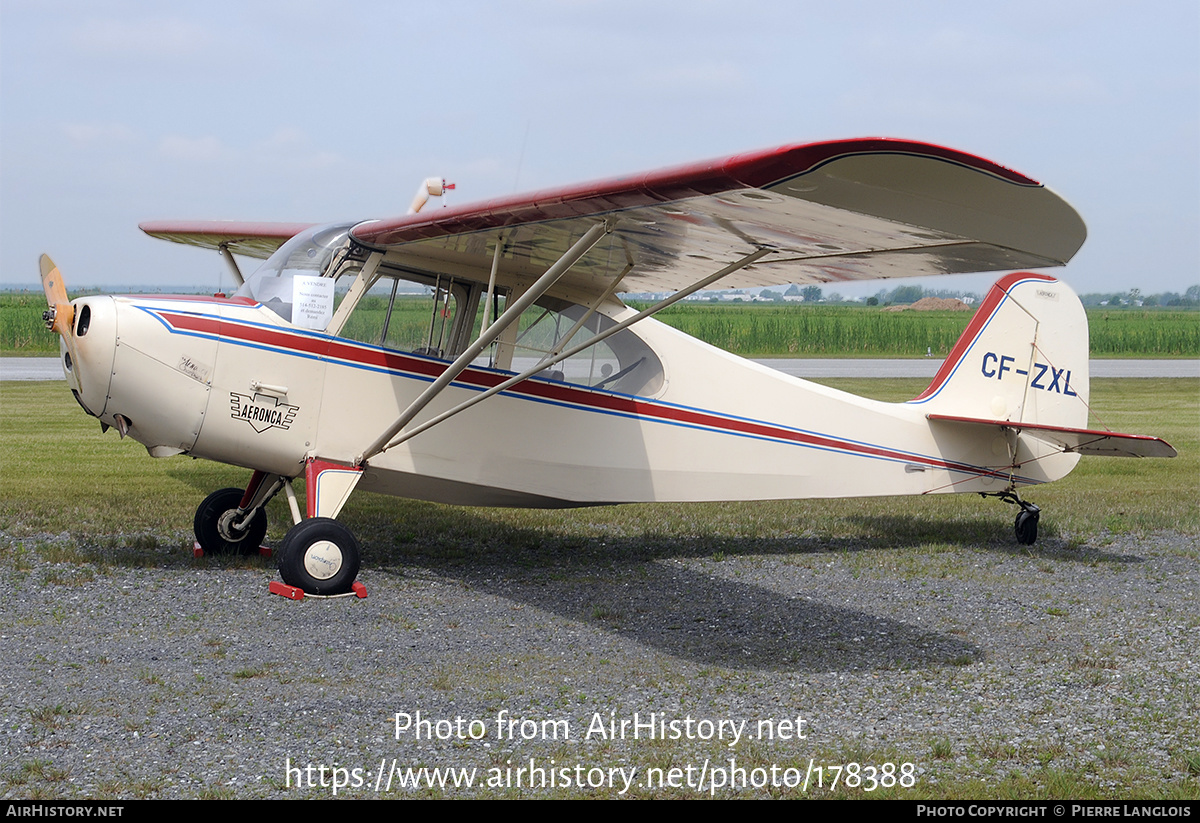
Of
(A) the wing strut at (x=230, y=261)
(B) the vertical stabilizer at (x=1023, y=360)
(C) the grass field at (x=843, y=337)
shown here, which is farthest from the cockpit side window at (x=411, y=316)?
(C) the grass field at (x=843, y=337)

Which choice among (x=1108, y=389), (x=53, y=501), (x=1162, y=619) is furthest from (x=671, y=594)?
(x=1108, y=389)

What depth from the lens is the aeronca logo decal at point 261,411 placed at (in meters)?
6.93

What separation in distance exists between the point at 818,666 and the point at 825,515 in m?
5.06

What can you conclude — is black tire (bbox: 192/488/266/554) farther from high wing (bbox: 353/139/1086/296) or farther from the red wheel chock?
high wing (bbox: 353/139/1086/296)

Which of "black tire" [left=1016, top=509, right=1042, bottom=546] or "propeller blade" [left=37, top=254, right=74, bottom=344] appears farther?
"black tire" [left=1016, top=509, right=1042, bottom=546]

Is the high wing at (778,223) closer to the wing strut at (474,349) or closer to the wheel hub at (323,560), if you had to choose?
the wing strut at (474,349)

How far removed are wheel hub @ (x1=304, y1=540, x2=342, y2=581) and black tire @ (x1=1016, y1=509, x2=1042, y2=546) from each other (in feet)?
19.8

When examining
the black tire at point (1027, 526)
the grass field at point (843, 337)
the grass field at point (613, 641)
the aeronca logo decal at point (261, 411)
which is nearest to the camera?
the grass field at point (613, 641)

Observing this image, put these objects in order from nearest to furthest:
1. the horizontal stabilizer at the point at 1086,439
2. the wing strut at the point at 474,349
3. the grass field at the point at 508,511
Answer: the wing strut at the point at 474,349 → the horizontal stabilizer at the point at 1086,439 → the grass field at the point at 508,511

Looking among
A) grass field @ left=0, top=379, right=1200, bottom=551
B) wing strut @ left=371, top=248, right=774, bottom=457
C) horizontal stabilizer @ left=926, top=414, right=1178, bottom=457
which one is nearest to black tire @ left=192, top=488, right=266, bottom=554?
grass field @ left=0, top=379, right=1200, bottom=551

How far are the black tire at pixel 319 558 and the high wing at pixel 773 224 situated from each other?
1.97m

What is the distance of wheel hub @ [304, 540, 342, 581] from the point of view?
22.2ft

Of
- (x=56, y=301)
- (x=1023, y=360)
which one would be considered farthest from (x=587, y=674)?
(x=1023, y=360)
